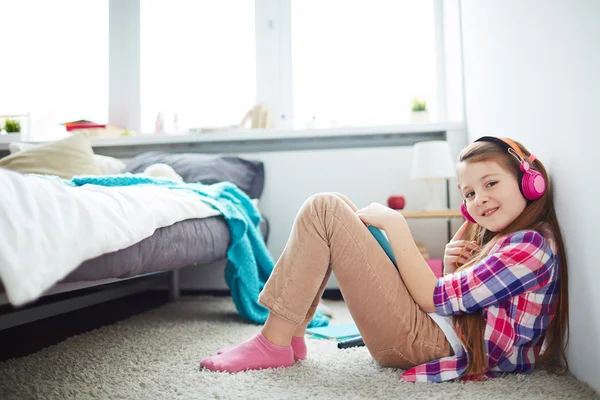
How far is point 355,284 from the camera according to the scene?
1276mm

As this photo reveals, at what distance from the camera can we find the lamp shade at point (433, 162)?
8.30ft

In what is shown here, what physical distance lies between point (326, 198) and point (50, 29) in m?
3.02

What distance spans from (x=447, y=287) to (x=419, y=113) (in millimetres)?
1965

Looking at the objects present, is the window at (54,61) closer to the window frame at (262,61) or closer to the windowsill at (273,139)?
the window frame at (262,61)

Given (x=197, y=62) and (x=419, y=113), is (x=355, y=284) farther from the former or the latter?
(x=197, y=62)

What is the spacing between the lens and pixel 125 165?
288 cm

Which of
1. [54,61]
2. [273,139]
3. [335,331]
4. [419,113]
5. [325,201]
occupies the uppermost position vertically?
[54,61]

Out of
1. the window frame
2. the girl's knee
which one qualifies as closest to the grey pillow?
the window frame

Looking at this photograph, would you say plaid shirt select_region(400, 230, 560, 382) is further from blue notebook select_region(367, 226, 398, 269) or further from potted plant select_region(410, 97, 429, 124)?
potted plant select_region(410, 97, 429, 124)

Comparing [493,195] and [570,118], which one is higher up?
[570,118]

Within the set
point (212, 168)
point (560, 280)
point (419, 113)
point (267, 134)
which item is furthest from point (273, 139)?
point (560, 280)

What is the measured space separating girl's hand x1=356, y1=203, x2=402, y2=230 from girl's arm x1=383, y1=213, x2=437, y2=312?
3 centimetres

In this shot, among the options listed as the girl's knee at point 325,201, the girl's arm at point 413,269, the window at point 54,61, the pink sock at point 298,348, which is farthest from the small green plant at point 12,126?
the girl's arm at point 413,269

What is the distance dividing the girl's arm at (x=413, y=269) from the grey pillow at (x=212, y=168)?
1.51m
